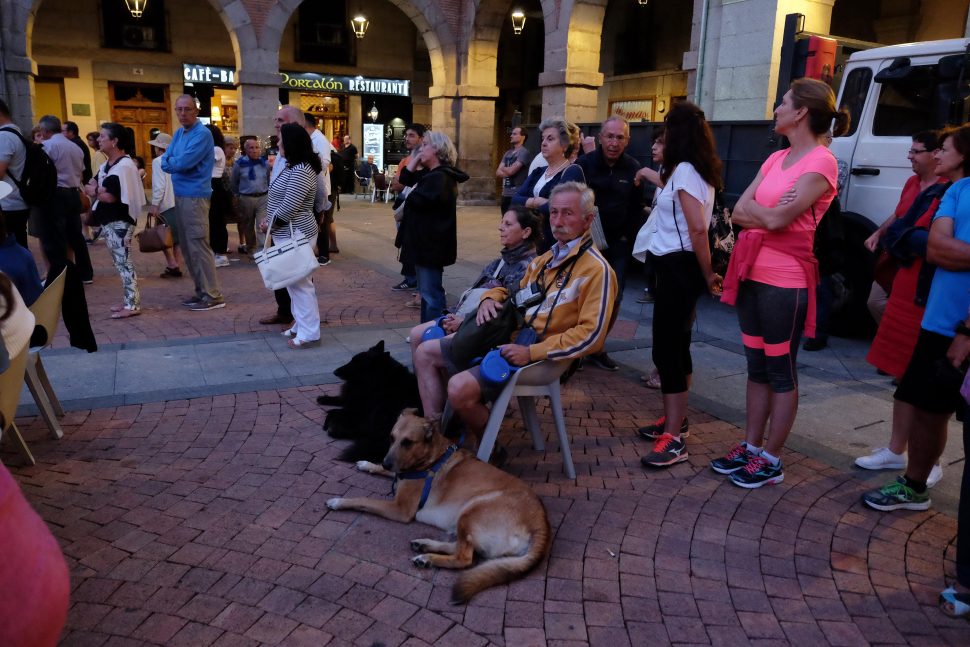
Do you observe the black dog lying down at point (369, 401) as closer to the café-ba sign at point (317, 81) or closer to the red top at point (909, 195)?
the red top at point (909, 195)

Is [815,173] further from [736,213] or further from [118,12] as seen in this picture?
[118,12]

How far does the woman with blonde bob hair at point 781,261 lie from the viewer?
367 cm

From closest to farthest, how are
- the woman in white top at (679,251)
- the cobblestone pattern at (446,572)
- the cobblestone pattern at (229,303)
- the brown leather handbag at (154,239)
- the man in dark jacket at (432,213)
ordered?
1. the cobblestone pattern at (446,572)
2. the woman in white top at (679,251)
3. the man in dark jacket at (432,213)
4. the cobblestone pattern at (229,303)
5. the brown leather handbag at (154,239)

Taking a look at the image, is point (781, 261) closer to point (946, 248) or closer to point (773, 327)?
point (773, 327)

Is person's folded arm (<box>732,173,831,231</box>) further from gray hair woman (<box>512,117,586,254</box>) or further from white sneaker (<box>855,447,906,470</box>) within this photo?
gray hair woman (<box>512,117,586,254</box>)

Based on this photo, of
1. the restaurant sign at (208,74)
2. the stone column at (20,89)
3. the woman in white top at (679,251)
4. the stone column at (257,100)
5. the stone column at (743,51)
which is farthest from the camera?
the restaurant sign at (208,74)

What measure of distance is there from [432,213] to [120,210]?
3.44 metres

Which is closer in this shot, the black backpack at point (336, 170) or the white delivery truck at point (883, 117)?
the white delivery truck at point (883, 117)

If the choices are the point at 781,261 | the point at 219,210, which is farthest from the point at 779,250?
the point at 219,210

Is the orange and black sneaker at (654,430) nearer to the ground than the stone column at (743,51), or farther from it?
nearer to the ground

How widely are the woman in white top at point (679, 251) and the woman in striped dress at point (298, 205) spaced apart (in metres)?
3.26

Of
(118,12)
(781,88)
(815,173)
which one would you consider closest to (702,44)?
(781,88)

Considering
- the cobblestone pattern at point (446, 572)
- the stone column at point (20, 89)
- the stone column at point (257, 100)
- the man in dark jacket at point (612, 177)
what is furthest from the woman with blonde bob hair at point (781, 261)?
the stone column at point (257, 100)

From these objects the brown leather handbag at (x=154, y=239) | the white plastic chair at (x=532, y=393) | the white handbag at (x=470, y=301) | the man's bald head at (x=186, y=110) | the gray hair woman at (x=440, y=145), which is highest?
the man's bald head at (x=186, y=110)
